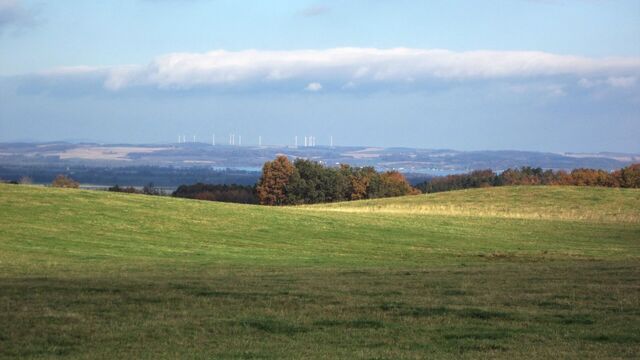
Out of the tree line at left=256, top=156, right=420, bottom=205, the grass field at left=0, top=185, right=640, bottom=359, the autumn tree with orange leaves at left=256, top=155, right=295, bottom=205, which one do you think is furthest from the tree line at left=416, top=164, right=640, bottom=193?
the grass field at left=0, top=185, right=640, bottom=359

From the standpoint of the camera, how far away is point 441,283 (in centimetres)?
2062

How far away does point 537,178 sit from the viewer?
146m

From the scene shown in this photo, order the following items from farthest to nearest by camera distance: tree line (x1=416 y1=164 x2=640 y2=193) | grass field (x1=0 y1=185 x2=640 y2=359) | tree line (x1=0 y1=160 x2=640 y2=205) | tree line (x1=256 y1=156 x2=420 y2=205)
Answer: tree line (x1=256 y1=156 x2=420 y2=205) → tree line (x1=0 y1=160 x2=640 y2=205) → tree line (x1=416 y1=164 x2=640 y2=193) → grass field (x1=0 y1=185 x2=640 y2=359)

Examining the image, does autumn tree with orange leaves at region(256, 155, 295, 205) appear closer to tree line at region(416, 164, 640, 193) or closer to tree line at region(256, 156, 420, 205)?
tree line at region(256, 156, 420, 205)

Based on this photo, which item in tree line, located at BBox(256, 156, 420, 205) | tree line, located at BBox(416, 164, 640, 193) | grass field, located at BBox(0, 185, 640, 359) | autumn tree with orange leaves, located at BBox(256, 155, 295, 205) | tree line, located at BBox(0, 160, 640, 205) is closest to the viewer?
grass field, located at BBox(0, 185, 640, 359)

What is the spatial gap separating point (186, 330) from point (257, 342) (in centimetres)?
148

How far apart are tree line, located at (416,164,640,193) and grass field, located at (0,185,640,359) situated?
225 feet

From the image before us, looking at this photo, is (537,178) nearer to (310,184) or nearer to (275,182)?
(310,184)

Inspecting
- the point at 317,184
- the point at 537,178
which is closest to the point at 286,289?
the point at 317,184

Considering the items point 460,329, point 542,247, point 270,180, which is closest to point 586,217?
point 542,247

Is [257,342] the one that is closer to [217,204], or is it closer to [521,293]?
[521,293]

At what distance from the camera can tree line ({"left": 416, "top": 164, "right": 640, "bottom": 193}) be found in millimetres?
110500

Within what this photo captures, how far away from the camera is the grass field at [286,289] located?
12805mm

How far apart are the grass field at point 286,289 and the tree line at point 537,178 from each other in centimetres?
6860
